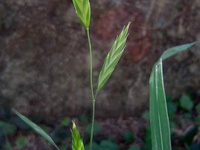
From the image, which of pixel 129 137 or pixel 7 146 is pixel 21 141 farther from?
pixel 129 137

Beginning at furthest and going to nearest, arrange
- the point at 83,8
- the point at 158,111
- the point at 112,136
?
1. the point at 112,136
2. the point at 158,111
3. the point at 83,8

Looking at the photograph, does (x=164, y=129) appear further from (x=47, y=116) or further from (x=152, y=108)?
(x=47, y=116)

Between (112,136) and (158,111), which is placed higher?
(158,111)

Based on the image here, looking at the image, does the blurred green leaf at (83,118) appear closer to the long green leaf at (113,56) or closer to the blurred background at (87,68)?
the blurred background at (87,68)

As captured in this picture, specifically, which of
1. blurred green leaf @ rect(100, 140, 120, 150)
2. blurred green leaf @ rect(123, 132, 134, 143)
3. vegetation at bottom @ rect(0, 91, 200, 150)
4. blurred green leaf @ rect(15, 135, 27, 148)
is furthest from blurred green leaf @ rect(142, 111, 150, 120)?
blurred green leaf @ rect(15, 135, 27, 148)

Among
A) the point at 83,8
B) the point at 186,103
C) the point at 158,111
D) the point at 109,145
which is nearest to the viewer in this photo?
the point at 83,8

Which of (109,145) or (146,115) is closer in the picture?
(109,145)

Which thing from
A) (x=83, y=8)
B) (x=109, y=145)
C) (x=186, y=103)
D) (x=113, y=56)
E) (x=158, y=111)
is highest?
(x=83, y=8)

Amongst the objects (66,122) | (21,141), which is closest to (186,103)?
(66,122)

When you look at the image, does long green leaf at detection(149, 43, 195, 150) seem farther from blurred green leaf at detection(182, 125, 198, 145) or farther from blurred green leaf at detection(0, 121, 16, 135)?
blurred green leaf at detection(0, 121, 16, 135)
